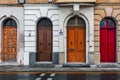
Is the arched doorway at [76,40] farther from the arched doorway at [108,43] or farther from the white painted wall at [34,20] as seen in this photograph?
the arched doorway at [108,43]

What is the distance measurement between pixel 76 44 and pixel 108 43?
222cm

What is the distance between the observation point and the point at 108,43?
26.9 meters

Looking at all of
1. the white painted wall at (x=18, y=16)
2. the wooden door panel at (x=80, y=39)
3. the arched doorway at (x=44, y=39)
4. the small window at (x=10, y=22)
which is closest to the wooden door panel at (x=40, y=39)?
the arched doorway at (x=44, y=39)

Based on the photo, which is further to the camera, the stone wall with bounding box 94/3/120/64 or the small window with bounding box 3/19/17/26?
the small window with bounding box 3/19/17/26

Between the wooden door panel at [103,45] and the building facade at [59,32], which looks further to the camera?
the wooden door panel at [103,45]

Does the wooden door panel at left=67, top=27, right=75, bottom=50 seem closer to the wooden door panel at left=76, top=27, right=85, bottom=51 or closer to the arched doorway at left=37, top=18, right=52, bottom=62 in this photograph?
the wooden door panel at left=76, top=27, right=85, bottom=51

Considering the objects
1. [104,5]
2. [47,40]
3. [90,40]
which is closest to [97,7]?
[104,5]

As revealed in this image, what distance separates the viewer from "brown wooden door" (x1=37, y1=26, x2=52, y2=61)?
2728 centimetres

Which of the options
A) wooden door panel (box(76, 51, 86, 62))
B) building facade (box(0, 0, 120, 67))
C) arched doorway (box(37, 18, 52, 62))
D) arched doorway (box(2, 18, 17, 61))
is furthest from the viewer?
arched doorway (box(2, 18, 17, 61))

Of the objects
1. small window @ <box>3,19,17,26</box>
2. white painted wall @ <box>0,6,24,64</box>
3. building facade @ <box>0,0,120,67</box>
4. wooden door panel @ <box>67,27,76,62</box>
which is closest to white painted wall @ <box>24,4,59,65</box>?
building facade @ <box>0,0,120,67</box>

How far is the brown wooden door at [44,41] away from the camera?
2728cm

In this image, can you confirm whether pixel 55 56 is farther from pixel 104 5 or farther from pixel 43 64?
pixel 104 5

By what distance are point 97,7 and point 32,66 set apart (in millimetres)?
6031

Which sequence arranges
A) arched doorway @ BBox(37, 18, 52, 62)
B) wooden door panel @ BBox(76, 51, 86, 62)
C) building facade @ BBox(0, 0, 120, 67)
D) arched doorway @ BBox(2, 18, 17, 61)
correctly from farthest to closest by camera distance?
arched doorway @ BBox(2, 18, 17, 61), arched doorway @ BBox(37, 18, 52, 62), wooden door panel @ BBox(76, 51, 86, 62), building facade @ BBox(0, 0, 120, 67)
